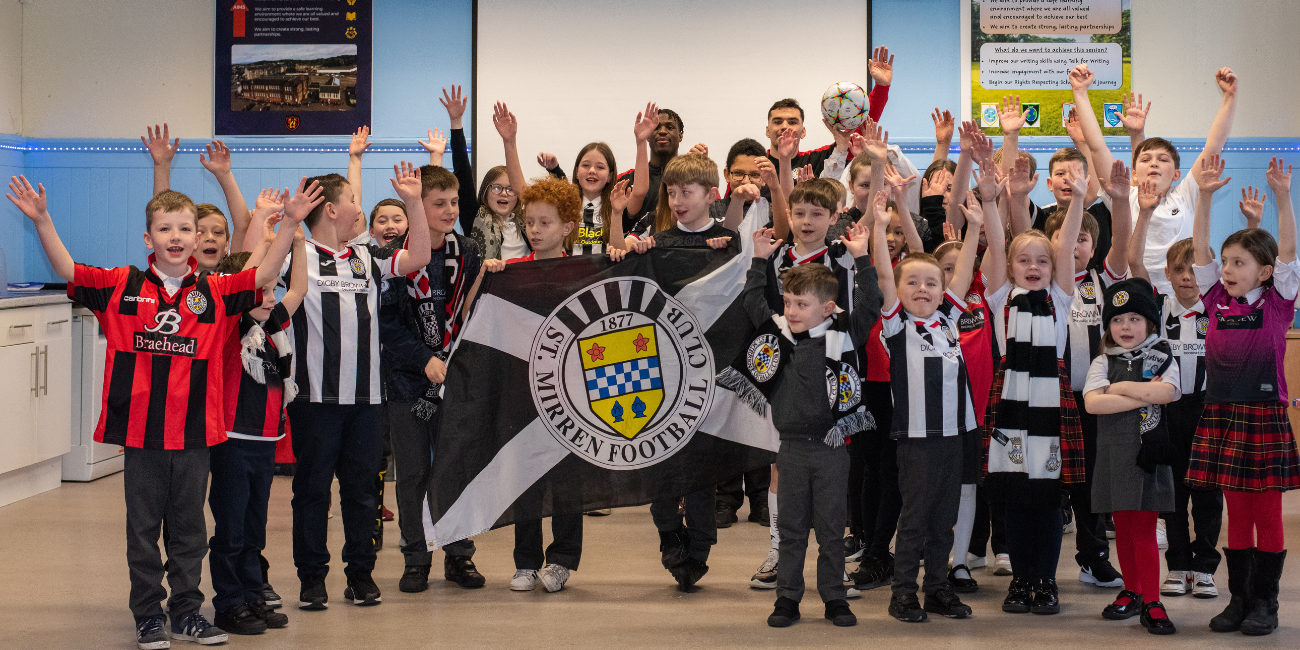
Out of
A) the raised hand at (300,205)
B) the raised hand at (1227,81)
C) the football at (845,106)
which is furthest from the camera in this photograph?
the football at (845,106)

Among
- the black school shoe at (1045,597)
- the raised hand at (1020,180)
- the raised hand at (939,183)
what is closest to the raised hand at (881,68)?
the raised hand at (939,183)

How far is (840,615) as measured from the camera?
11.6 ft

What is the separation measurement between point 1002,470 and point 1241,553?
78cm

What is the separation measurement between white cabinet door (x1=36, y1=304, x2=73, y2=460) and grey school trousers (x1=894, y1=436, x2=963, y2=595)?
4663 mm

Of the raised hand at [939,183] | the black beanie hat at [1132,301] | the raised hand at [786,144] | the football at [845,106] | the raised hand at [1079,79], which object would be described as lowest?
the black beanie hat at [1132,301]

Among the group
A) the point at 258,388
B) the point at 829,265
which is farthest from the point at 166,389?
the point at 829,265

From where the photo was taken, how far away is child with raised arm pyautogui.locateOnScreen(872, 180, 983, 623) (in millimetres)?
3621

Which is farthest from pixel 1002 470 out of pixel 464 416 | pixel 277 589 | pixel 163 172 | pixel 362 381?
pixel 163 172

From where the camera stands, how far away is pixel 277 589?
403 centimetres

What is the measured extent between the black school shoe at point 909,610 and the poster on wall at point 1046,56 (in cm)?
457

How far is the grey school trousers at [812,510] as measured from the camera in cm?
352

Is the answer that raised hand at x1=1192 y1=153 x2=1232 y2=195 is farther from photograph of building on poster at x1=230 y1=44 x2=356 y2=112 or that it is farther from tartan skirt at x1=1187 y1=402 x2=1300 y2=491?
photograph of building on poster at x1=230 y1=44 x2=356 y2=112

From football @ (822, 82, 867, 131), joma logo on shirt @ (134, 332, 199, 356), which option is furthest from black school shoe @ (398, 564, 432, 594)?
football @ (822, 82, 867, 131)

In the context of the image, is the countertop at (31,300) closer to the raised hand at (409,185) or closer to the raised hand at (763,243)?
the raised hand at (409,185)
